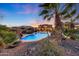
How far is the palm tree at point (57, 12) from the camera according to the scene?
1.35 m

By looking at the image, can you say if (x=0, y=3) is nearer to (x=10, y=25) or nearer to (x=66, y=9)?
(x=10, y=25)

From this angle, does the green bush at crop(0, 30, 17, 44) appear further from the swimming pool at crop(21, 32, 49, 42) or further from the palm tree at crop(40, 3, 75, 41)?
the palm tree at crop(40, 3, 75, 41)

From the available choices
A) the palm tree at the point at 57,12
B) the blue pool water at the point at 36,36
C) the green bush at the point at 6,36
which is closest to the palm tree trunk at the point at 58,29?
the palm tree at the point at 57,12

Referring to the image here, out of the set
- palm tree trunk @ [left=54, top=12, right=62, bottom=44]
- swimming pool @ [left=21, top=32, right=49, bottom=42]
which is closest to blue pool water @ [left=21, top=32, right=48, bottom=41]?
swimming pool @ [left=21, top=32, right=49, bottom=42]

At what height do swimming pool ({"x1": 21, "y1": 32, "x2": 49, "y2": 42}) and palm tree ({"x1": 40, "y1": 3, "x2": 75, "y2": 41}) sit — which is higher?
palm tree ({"x1": 40, "y1": 3, "x2": 75, "y2": 41})

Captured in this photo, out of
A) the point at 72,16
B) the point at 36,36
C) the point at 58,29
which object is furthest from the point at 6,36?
the point at 72,16

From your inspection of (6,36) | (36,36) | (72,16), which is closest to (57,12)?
(72,16)

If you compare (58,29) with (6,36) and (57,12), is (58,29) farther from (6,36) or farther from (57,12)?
(6,36)

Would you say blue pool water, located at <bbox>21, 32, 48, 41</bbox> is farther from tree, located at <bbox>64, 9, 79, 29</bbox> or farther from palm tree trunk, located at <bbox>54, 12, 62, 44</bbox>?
tree, located at <bbox>64, 9, 79, 29</bbox>

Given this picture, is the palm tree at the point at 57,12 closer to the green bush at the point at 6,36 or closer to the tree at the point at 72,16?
the tree at the point at 72,16

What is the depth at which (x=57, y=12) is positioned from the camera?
4.45ft

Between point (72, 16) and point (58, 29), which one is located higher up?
point (72, 16)

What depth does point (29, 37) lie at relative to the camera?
134 centimetres

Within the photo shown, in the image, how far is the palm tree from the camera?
4.43 ft
